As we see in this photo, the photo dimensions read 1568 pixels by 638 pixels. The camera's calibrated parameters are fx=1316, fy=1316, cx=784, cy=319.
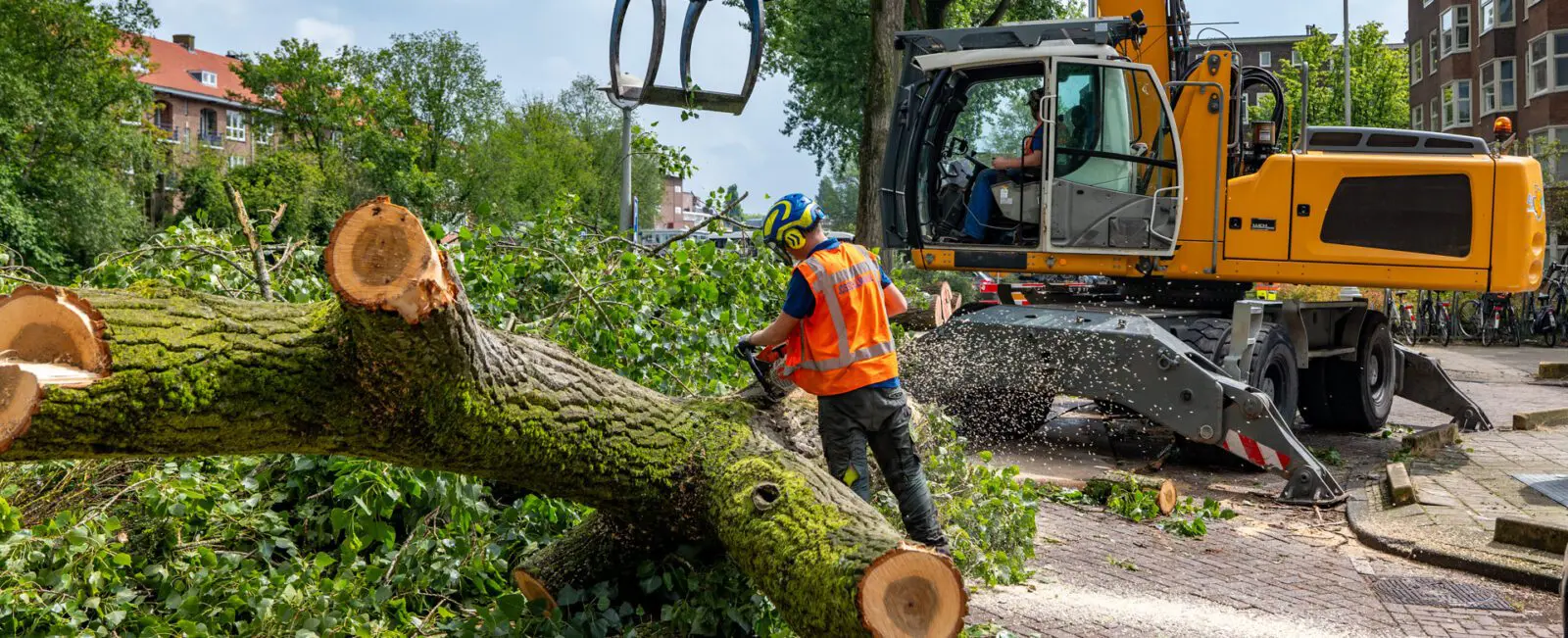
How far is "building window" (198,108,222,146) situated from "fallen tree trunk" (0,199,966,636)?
76605 mm

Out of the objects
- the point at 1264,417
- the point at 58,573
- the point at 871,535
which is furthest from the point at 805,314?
the point at 1264,417

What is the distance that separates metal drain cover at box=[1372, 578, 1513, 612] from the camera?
587 cm

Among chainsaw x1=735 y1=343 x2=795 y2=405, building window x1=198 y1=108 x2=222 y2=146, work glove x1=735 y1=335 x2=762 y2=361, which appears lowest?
chainsaw x1=735 y1=343 x2=795 y2=405

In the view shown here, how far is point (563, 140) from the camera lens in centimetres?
6869

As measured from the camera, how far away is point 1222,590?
600 centimetres

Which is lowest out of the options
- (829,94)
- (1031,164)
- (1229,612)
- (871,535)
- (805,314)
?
(1229,612)

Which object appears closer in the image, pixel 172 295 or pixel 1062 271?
pixel 172 295

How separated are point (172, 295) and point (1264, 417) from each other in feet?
20.9

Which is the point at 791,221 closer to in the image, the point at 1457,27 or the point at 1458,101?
the point at 1458,101

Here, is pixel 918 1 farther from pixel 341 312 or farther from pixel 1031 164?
pixel 341 312

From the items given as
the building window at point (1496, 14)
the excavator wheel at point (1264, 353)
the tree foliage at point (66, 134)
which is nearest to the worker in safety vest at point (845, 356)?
the excavator wheel at point (1264, 353)

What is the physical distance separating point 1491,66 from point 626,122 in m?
35.4

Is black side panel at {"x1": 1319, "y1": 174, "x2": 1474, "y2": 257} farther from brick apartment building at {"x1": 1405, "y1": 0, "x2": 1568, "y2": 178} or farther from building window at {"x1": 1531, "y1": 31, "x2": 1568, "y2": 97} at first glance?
building window at {"x1": 1531, "y1": 31, "x2": 1568, "y2": 97}

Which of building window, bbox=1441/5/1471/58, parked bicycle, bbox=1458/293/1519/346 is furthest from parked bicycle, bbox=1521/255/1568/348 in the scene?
building window, bbox=1441/5/1471/58
